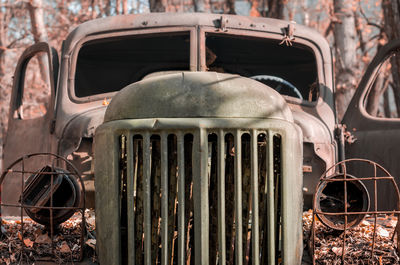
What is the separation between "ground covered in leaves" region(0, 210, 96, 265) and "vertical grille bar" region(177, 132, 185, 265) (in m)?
0.47

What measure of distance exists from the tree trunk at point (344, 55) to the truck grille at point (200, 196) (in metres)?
8.03

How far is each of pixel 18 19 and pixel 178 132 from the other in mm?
19084

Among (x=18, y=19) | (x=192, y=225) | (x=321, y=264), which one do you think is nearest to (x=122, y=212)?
(x=192, y=225)

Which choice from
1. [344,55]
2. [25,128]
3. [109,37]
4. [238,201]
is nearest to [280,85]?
[109,37]

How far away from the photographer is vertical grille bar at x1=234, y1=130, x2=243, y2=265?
82.9 inches

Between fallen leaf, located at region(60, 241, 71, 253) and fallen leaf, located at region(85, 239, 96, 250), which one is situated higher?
fallen leaf, located at region(85, 239, 96, 250)

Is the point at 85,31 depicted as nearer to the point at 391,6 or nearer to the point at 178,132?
the point at 178,132

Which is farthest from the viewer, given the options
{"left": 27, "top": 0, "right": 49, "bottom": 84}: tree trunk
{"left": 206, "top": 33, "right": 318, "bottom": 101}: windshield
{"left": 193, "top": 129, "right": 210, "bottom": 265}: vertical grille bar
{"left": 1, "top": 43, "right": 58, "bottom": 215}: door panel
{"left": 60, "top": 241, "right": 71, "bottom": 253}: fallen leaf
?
{"left": 27, "top": 0, "right": 49, "bottom": 84}: tree trunk

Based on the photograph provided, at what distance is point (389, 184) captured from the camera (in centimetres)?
385

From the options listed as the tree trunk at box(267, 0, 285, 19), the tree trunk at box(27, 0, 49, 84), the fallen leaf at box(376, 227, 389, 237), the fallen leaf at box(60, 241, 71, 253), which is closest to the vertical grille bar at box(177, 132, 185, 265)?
the fallen leaf at box(60, 241, 71, 253)

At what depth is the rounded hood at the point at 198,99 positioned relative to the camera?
2152mm

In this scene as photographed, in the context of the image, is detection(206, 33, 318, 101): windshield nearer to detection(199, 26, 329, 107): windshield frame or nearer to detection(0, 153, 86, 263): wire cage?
detection(199, 26, 329, 107): windshield frame

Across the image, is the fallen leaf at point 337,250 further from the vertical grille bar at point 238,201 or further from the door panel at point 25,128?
the door panel at point 25,128

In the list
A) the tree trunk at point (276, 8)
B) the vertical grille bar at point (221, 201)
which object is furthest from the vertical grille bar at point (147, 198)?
the tree trunk at point (276, 8)
